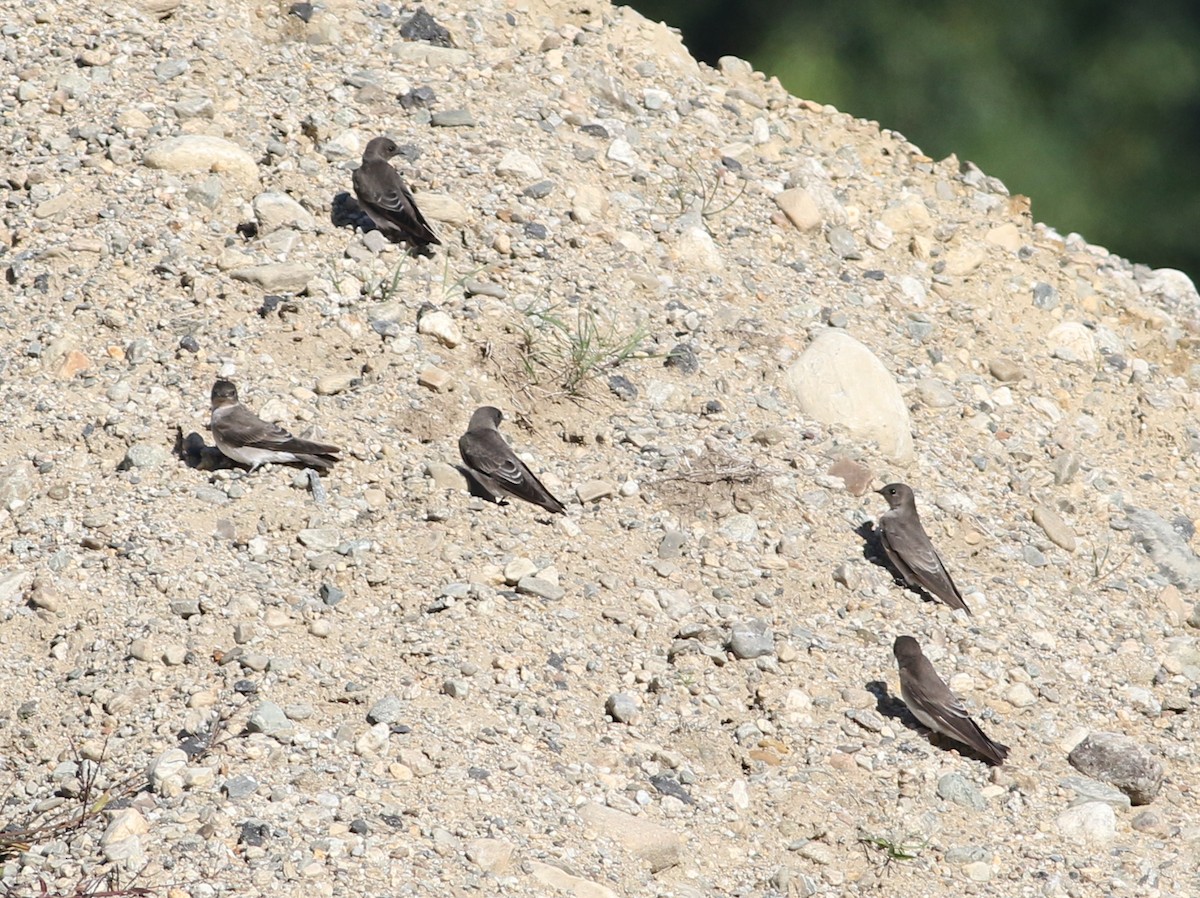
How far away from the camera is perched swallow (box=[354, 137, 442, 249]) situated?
7488 millimetres

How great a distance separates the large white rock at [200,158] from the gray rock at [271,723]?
140 inches

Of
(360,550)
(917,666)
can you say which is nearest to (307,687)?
(360,550)

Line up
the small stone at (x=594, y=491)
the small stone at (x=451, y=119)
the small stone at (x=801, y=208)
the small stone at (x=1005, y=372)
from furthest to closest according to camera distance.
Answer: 1. the small stone at (x=801, y=208)
2. the small stone at (x=1005, y=372)
3. the small stone at (x=451, y=119)
4. the small stone at (x=594, y=491)

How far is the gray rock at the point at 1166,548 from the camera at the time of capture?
25.5 ft

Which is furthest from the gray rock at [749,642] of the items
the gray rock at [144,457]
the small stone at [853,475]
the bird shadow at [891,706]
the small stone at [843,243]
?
the small stone at [843,243]

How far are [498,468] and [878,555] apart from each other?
1927mm

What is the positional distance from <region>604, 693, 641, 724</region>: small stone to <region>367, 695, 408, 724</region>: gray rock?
2.85 ft

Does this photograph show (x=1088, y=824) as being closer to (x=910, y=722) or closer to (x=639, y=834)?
(x=910, y=722)

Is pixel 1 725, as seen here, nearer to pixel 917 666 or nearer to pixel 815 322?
pixel 917 666

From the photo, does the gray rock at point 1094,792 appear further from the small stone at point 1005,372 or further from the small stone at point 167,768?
the small stone at point 167,768

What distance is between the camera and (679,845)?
207 inches

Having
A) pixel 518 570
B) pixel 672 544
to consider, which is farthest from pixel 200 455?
pixel 672 544

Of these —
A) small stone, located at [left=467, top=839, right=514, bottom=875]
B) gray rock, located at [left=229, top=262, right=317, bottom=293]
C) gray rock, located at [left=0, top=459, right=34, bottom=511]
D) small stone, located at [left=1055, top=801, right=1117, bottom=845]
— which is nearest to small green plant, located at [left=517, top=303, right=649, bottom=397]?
gray rock, located at [left=229, top=262, right=317, bottom=293]

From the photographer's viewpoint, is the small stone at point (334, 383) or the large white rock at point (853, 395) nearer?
the small stone at point (334, 383)
